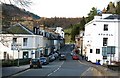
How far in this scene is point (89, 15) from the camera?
153m

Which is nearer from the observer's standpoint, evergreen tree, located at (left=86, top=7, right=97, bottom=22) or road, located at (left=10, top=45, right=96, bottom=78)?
road, located at (left=10, top=45, right=96, bottom=78)

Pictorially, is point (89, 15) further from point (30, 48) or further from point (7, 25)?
point (7, 25)

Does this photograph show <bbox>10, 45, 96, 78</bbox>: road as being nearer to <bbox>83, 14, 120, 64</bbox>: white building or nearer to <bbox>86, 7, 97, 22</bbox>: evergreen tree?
<bbox>83, 14, 120, 64</bbox>: white building

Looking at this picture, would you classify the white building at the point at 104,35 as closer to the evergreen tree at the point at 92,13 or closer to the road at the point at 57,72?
the road at the point at 57,72

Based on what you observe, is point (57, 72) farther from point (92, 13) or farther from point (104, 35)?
point (92, 13)

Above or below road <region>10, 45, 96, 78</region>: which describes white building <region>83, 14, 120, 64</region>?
above

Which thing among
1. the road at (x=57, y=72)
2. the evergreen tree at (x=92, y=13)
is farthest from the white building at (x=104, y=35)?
the evergreen tree at (x=92, y=13)

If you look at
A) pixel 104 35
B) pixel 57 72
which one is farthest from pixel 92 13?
pixel 57 72

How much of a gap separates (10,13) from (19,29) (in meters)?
52.8

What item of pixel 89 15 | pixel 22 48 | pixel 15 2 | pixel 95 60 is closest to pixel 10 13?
pixel 15 2

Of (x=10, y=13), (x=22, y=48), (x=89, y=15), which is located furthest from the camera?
(x=89, y=15)

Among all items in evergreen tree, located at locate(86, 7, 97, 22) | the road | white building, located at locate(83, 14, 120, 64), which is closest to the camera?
the road

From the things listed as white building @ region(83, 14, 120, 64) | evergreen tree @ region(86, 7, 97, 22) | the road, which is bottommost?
the road

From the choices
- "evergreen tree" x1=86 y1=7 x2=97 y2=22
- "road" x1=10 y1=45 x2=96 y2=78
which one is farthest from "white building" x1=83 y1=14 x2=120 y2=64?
"evergreen tree" x1=86 y1=7 x2=97 y2=22
